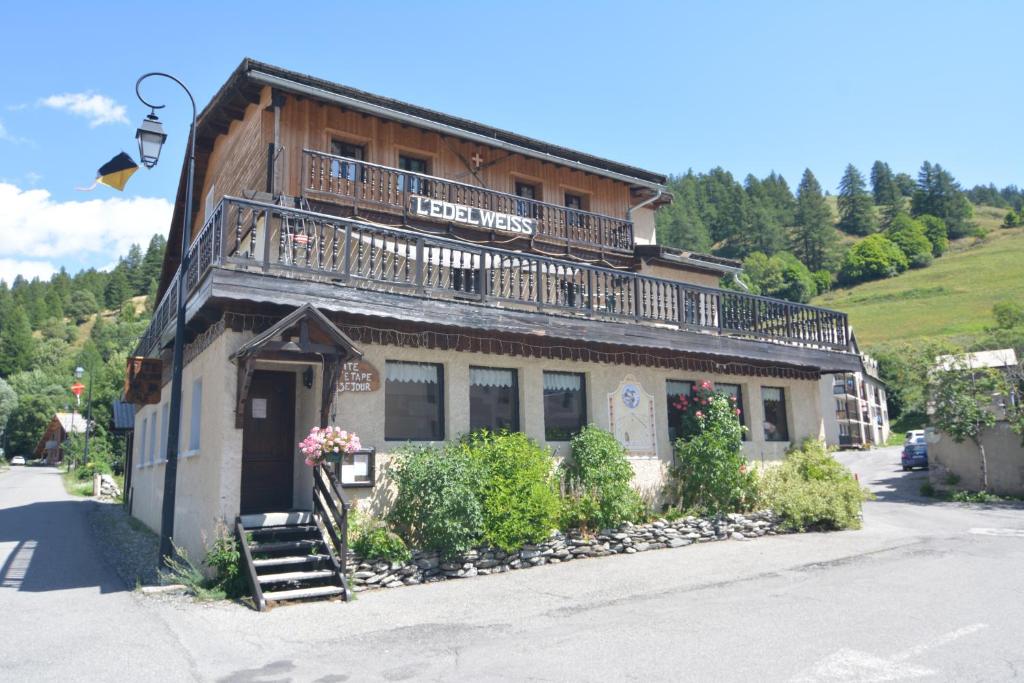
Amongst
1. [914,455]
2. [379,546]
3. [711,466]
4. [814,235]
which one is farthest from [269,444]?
[814,235]

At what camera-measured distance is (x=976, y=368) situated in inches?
989

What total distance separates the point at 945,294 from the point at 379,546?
108m

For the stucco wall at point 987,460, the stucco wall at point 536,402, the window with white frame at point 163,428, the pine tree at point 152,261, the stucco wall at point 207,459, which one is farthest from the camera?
the pine tree at point 152,261

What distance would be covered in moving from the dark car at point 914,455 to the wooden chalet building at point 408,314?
19.9 metres

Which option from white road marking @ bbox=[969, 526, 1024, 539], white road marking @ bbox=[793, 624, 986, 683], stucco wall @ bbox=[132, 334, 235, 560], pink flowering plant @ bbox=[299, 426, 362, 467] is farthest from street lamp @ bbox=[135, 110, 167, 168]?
white road marking @ bbox=[969, 526, 1024, 539]

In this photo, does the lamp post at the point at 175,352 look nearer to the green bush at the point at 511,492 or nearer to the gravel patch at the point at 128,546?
the gravel patch at the point at 128,546

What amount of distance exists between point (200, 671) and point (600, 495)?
7.83 metres

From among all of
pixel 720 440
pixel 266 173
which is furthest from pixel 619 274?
pixel 266 173

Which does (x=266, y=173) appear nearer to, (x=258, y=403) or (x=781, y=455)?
(x=258, y=403)

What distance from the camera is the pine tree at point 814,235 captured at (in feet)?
412

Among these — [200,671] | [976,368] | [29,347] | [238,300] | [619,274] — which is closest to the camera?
[200,671]

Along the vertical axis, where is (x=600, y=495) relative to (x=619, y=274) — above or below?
below

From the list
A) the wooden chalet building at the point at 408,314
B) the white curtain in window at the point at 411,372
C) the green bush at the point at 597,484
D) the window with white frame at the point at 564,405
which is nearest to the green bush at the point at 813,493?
the wooden chalet building at the point at 408,314

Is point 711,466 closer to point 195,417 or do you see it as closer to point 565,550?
point 565,550
